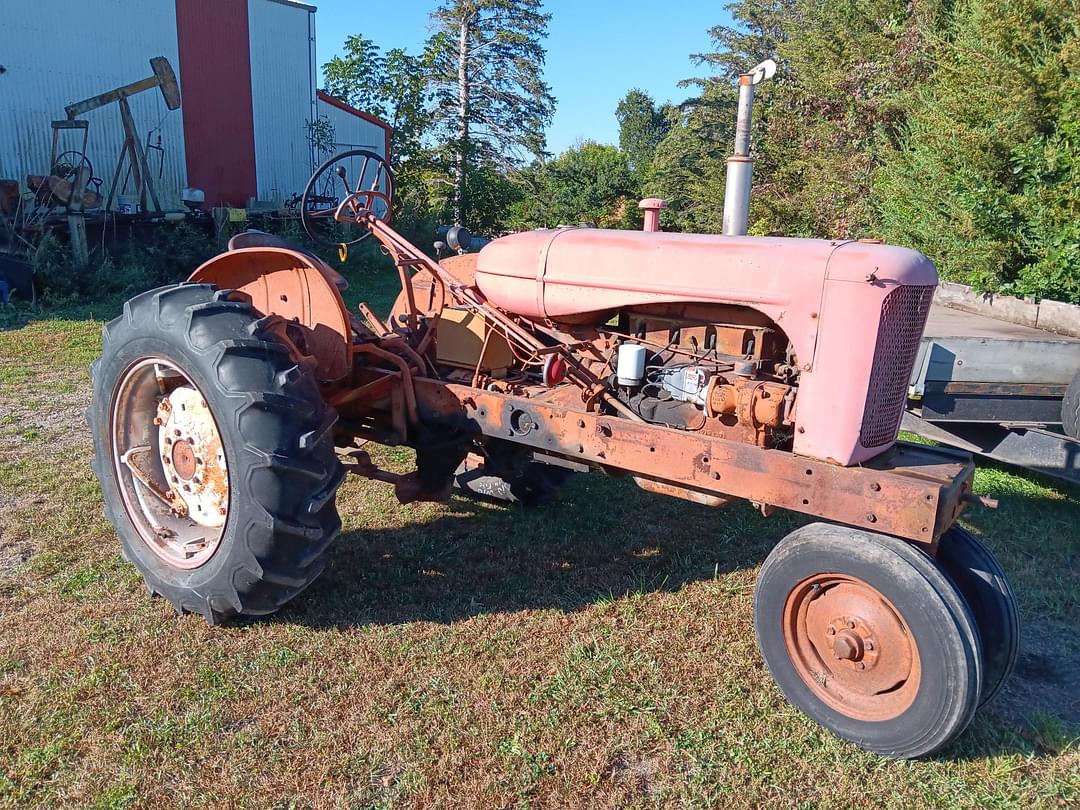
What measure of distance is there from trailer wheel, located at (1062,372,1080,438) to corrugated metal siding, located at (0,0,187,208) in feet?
44.3

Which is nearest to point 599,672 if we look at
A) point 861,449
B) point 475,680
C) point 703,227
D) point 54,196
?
point 475,680

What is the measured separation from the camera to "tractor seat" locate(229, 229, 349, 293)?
3.42 metres

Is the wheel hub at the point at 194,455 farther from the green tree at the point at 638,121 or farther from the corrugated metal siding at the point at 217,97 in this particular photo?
the green tree at the point at 638,121

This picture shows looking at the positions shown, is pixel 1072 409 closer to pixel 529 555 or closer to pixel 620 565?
pixel 620 565

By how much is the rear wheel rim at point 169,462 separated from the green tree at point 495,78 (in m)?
20.4

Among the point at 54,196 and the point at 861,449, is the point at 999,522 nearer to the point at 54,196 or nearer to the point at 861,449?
the point at 861,449

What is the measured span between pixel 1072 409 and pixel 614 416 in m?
2.40

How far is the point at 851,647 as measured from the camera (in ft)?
8.41

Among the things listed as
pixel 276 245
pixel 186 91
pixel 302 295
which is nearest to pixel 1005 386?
pixel 302 295

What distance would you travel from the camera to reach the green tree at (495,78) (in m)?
23.0

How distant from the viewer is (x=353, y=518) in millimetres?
4211

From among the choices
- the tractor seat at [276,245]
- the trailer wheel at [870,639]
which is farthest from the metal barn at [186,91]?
the trailer wheel at [870,639]

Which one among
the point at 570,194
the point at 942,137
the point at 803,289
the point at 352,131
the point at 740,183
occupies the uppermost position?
the point at 352,131

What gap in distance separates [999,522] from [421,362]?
303 centimetres
